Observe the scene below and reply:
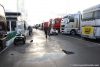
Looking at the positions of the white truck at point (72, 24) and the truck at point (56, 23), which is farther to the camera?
the truck at point (56, 23)

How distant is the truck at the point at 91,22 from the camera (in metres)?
15.4

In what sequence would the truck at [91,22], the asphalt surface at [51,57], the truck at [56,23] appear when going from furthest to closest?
the truck at [56,23] < the truck at [91,22] < the asphalt surface at [51,57]

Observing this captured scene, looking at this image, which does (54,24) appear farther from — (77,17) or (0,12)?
(0,12)

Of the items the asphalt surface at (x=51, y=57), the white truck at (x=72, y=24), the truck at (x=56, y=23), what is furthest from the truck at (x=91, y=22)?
the truck at (x=56, y=23)

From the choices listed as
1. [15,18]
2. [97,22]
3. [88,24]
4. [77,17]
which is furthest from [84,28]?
[15,18]

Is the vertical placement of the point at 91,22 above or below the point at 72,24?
below

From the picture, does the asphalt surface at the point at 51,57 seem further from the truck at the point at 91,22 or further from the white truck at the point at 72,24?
the white truck at the point at 72,24

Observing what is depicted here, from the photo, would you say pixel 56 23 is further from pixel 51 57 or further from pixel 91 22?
pixel 51 57

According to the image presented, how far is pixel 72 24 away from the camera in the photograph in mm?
27578

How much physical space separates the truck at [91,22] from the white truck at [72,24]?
8329mm

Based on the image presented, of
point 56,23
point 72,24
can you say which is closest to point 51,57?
point 72,24

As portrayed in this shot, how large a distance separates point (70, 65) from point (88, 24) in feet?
35.2

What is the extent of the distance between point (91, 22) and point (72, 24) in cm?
1126

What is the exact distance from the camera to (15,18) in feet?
108
